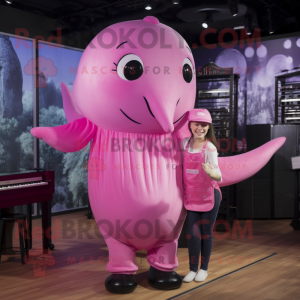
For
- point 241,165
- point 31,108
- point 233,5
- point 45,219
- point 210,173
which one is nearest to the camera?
point 210,173

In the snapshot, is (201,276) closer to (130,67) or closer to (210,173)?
(210,173)

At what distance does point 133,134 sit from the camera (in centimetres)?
281

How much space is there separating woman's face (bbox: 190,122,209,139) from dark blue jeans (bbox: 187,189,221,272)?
483mm

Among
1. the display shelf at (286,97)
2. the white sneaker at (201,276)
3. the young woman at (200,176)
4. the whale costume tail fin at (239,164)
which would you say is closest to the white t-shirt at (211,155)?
the young woman at (200,176)

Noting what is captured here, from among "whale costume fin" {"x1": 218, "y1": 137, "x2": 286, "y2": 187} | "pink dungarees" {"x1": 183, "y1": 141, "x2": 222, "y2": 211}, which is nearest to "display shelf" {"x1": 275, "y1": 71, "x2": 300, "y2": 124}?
"whale costume fin" {"x1": 218, "y1": 137, "x2": 286, "y2": 187}

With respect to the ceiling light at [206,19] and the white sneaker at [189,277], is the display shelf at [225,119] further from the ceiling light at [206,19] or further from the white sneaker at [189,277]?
the white sneaker at [189,277]

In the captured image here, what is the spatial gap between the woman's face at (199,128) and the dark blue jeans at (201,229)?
0.48 m

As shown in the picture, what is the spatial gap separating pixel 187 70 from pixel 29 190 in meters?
2.05

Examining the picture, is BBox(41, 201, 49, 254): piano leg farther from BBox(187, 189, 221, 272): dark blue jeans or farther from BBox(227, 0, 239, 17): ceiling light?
BBox(227, 0, 239, 17): ceiling light

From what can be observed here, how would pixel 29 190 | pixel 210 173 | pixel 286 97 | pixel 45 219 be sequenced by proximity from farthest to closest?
pixel 286 97 → pixel 45 219 → pixel 29 190 → pixel 210 173

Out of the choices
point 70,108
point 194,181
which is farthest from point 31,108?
point 194,181

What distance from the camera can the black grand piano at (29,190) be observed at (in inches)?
148

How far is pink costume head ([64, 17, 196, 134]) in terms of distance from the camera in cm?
263

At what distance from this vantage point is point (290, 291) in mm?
3064
